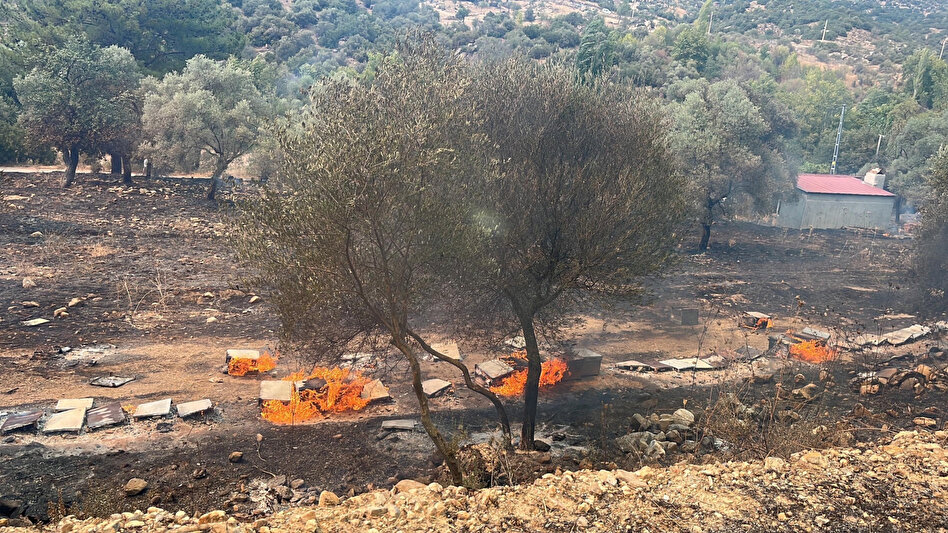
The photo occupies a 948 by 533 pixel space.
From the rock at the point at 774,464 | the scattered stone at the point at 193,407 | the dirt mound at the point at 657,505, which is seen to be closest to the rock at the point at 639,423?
the dirt mound at the point at 657,505

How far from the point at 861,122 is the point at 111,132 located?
73917 mm

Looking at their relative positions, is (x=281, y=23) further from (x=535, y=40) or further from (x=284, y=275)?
(x=284, y=275)

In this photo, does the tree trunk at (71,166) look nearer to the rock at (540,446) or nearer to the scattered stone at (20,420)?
the scattered stone at (20,420)

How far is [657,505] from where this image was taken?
846 cm

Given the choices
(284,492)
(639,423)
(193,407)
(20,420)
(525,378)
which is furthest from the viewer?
(525,378)

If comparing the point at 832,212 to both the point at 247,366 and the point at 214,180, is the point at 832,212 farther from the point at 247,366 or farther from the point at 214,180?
the point at 247,366

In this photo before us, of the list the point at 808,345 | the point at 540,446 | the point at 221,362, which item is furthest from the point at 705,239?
the point at 221,362

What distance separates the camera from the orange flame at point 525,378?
1559 centimetres

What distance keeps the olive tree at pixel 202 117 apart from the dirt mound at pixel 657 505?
31.7 m

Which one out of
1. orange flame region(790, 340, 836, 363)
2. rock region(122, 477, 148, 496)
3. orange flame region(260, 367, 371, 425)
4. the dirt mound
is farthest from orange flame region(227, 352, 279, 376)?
orange flame region(790, 340, 836, 363)

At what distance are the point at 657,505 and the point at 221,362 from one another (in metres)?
12.4

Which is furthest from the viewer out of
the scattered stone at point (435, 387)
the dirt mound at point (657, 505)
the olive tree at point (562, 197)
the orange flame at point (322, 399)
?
the scattered stone at point (435, 387)

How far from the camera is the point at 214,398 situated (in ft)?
46.4

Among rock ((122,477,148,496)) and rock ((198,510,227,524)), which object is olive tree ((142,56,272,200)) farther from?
rock ((198,510,227,524))
